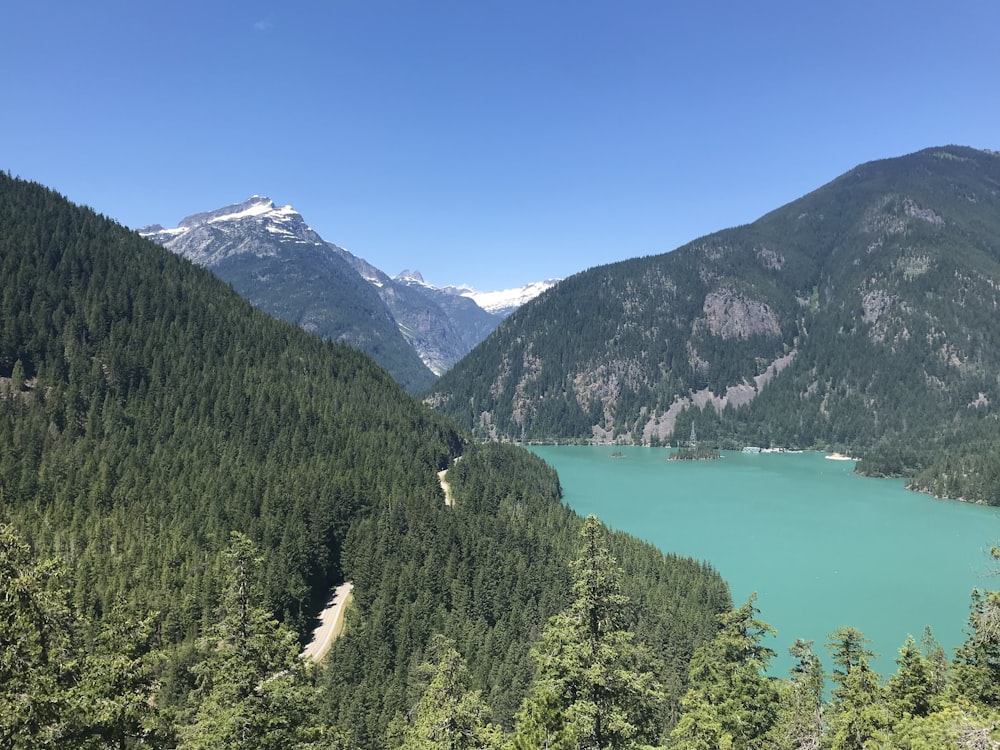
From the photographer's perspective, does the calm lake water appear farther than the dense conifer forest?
Yes

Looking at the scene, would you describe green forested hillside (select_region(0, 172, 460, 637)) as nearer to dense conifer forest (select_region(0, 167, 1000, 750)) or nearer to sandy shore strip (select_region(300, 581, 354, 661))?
dense conifer forest (select_region(0, 167, 1000, 750))

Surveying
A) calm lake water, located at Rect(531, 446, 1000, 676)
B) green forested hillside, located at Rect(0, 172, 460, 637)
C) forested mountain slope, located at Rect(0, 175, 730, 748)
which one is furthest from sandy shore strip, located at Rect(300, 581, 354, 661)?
calm lake water, located at Rect(531, 446, 1000, 676)

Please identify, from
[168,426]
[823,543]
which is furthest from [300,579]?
[823,543]

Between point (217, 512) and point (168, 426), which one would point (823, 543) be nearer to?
point (217, 512)

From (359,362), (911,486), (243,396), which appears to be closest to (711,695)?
(243,396)

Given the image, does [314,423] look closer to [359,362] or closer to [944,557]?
[359,362]

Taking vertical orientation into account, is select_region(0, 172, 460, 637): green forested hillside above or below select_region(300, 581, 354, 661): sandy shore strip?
above

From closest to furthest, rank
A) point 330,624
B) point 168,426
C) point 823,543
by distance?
point 330,624 → point 168,426 → point 823,543
